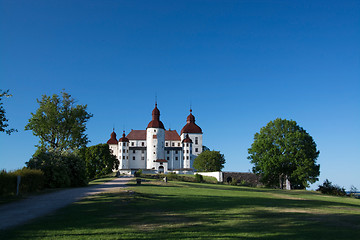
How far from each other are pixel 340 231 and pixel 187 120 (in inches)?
3999

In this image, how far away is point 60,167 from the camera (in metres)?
27.7

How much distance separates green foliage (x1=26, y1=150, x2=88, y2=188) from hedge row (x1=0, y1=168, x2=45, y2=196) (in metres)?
2.92

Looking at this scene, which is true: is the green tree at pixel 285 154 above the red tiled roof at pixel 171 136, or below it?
below

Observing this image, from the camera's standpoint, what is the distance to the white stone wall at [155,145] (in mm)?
95375

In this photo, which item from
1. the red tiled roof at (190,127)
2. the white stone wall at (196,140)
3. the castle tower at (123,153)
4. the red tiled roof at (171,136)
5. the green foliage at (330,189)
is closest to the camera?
the green foliage at (330,189)

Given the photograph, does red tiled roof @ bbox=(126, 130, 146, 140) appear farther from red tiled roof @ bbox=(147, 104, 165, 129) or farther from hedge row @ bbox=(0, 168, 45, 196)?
hedge row @ bbox=(0, 168, 45, 196)

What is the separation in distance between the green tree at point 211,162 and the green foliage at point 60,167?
168 ft

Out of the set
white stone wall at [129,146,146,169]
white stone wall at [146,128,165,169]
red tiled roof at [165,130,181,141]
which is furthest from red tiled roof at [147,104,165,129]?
white stone wall at [129,146,146,169]

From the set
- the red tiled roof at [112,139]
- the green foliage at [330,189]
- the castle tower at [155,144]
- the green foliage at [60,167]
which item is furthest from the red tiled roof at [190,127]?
the green foliage at [60,167]

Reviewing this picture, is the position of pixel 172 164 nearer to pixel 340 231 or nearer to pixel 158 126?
pixel 158 126

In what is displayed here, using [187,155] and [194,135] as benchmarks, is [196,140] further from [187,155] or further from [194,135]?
[187,155]

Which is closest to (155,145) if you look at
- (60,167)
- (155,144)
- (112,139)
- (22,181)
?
(155,144)

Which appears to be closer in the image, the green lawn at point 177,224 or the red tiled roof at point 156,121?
the green lawn at point 177,224

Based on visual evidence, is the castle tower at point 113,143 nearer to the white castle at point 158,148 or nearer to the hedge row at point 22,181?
the white castle at point 158,148
